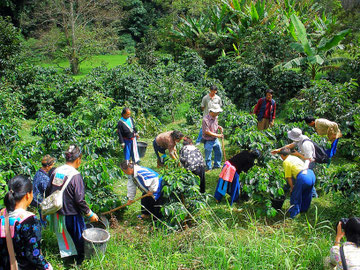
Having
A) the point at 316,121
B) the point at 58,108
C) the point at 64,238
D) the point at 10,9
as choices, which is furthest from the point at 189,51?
the point at 10,9

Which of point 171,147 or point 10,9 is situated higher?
point 10,9

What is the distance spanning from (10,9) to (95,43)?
9863 mm

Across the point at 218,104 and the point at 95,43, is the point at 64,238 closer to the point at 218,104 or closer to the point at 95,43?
the point at 218,104

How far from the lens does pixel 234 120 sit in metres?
7.88

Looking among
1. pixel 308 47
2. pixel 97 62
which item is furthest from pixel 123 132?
pixel 97 62

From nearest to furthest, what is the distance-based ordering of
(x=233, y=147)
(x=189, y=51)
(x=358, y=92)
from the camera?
(x=233, y=147) → (x=358, y=92) → (x=189, y=51)

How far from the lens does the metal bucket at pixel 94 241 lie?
428cm

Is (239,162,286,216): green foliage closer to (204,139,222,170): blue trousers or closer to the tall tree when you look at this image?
(204,139,222,170): blue trousers

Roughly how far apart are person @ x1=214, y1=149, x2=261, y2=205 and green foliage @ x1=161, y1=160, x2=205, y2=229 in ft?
2.46

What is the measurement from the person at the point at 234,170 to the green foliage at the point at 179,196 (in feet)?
2.46

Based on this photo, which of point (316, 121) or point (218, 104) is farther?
point (218, 104)

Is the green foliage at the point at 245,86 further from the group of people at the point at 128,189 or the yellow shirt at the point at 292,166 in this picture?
the yellow shirt at the point at 292,166

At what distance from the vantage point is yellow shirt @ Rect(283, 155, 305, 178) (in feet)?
17.9

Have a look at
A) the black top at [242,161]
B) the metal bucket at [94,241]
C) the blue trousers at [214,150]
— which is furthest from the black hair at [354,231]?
the blue trousers at [214,150]
